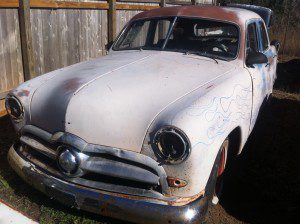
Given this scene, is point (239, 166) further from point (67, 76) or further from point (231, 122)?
point (67, 76)

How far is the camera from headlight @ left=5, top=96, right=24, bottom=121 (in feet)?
9.74

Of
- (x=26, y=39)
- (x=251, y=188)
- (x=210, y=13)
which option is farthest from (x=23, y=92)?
(x=26, y=39)

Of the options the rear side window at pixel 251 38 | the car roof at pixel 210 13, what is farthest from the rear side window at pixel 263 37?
the car roof at pixel 210 13

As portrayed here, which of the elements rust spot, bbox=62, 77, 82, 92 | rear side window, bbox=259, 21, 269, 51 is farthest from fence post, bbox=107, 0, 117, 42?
rust spot, bbox=62, 77, 82, 92

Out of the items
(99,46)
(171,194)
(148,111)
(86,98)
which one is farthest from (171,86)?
(99,46)

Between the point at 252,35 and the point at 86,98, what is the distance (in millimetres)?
2460

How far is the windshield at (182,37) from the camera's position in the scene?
3838 mm

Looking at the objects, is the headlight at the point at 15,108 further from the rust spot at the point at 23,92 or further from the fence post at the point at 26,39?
the fence post at the point at 26,39

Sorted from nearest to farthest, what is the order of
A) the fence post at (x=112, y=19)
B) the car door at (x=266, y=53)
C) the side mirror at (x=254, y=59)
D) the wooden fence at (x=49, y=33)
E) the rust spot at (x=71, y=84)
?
the rust spot at (x=71, y=84) < the side mirror at (x=254, y=59) < the car door at (x=266, y=53) < the wooden fence at (x=49, y=33) < the fence post at (x=112, y=19)

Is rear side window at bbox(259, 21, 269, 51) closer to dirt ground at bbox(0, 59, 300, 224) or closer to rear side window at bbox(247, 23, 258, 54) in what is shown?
rear side window at bbox(247, 23, 258, 54)

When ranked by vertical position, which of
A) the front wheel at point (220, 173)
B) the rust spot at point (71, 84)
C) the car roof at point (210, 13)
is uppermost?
the car roof at point (210, 13)

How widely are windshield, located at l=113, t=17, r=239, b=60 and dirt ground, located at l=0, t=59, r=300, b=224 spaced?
1319 millimetres

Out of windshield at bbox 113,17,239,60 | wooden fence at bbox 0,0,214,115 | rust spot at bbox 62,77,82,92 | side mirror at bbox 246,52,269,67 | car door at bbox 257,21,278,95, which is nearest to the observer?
rust spot at bbox 62,77,82,92

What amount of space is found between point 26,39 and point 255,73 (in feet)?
11.4
